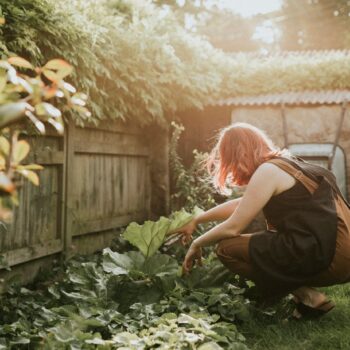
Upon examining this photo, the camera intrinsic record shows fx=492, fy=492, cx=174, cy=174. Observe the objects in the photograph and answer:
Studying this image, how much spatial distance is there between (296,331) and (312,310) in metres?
0.25

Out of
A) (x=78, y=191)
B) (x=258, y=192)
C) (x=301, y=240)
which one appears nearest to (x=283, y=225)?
(x=301, y=240)

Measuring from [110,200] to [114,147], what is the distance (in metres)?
0.70

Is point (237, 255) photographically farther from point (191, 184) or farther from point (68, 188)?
point (191, 184)

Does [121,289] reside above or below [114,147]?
below

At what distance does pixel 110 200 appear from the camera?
6496mm

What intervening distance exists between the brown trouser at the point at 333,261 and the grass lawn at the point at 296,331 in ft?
0.87

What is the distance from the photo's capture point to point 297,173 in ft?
10.5

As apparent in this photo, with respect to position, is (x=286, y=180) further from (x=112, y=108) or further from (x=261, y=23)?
(x=261, y=23)

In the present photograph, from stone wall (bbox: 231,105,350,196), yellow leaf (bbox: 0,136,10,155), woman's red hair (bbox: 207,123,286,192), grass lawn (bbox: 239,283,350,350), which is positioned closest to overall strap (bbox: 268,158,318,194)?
woman's red hair (bbox: 207,123,286,192)

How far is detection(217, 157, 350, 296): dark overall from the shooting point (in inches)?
126

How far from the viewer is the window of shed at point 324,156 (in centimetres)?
823

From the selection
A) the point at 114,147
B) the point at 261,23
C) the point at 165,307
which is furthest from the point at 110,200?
the point at 261,23

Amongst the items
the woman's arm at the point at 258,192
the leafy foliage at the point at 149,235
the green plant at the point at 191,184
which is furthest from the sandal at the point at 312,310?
the green plant at the point at 191,184

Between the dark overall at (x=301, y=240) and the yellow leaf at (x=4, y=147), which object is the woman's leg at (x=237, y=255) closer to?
the dark overall at (x=301, y=240)
